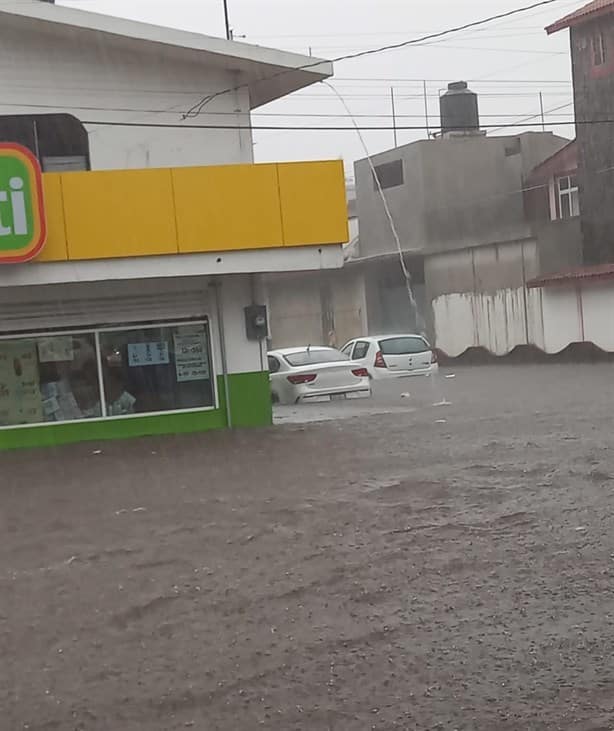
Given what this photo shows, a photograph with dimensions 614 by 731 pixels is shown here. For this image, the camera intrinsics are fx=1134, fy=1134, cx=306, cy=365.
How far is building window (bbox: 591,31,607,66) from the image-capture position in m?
33.0

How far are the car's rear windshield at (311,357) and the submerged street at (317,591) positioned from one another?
7.89m

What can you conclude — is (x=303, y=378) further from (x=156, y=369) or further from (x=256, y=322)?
(x=156, y=369)

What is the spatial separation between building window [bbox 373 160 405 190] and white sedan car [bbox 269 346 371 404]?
2025 cm

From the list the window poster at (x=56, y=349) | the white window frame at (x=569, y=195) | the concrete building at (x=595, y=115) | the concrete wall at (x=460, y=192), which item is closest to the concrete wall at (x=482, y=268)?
the concrete wall at (x=460, y=192)

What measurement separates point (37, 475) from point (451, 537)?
7.17m

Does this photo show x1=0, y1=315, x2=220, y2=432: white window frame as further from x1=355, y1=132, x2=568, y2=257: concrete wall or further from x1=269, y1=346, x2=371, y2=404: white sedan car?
x1=355, y1=132, x2=568, y2=257: concrete wall

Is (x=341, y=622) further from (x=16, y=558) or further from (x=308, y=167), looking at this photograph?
(x=308, y=167)

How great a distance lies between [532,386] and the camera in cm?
2514

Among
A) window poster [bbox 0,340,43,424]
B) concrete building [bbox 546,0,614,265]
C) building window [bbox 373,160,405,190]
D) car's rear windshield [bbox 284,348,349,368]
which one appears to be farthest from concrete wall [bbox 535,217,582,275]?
window poster [bbox 0,340,43,424]

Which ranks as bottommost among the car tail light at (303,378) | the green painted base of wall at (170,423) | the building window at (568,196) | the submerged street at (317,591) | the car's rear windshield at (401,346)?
the submerged street at (317,591)

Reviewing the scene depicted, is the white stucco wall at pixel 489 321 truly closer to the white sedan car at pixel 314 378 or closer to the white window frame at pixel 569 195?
the white window frame at pixel 569 195

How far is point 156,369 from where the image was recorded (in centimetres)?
1811

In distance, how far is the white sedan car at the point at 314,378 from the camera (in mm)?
21766

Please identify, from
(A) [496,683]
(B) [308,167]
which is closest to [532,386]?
(B) [308,167]
